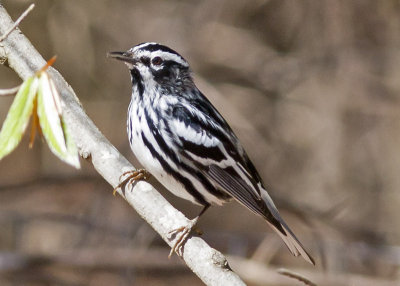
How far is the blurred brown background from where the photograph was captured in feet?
25.1

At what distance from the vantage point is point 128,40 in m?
7.89

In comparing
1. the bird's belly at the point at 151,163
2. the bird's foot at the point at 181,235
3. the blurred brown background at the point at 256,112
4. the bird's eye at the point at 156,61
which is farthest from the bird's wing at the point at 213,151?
the blurred brown background at the point at 256,112

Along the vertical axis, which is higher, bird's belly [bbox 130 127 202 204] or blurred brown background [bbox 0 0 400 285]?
blurred brown background [bbox 0 0 400 285]

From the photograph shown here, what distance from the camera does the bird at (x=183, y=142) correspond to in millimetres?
4078

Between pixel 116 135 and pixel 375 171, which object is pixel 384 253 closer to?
pixel 375 171

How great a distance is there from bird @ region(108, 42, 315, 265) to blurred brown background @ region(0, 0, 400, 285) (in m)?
3.13

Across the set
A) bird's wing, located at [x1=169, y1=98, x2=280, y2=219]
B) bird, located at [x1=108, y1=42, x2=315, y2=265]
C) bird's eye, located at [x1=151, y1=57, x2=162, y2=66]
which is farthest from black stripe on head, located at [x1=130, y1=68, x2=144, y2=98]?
bird's wing, located at [x1=169, y1=98, x2=280, y2=219]

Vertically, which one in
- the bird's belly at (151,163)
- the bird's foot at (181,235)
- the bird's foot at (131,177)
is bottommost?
the bird's foot at (181,235)

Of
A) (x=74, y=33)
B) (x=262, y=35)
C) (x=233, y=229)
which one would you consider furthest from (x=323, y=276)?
(x=74, y=33)

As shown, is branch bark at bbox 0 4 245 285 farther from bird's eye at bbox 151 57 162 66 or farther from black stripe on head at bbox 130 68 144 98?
bird's eye at bbox 151 57 162 66

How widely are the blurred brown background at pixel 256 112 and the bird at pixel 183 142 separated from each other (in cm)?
313

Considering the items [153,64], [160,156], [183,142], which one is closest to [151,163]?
[160,156]

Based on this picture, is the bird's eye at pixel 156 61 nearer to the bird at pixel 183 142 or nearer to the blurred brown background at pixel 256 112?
the bird at pixel 183 142

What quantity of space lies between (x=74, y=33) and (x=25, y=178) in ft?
5.56
